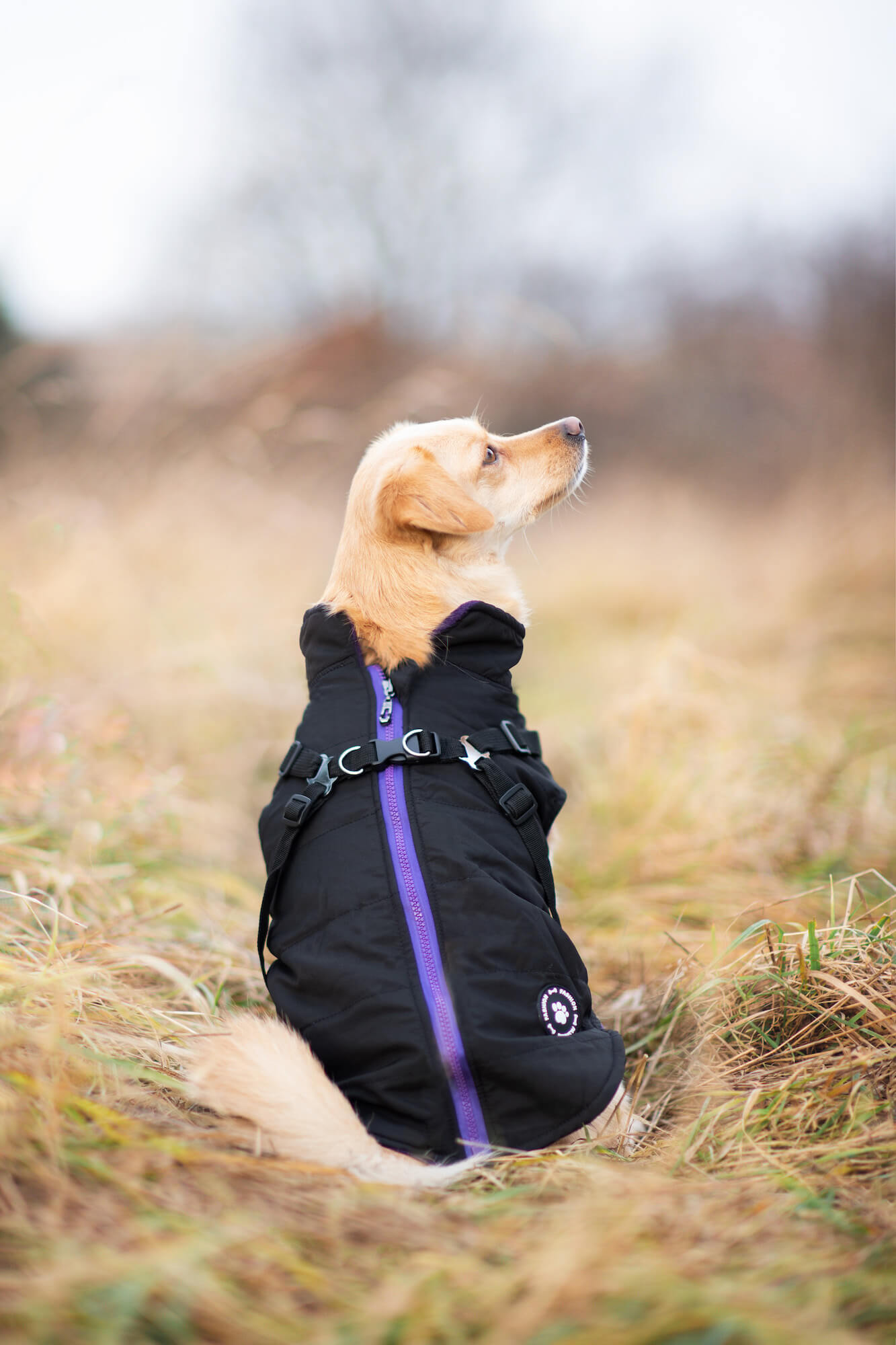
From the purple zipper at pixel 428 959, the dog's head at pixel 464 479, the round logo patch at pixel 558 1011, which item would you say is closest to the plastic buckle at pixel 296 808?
the purple zipper at pixel 428 959

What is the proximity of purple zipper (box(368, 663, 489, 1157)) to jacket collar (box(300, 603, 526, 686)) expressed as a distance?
29 centimetres

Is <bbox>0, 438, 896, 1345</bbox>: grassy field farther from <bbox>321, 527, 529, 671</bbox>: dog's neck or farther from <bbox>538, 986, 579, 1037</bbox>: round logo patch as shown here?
<bbox>321, 527, 529, 671</bbox>: dog's neck

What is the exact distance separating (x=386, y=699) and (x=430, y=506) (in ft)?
1.81

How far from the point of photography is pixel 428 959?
139cm

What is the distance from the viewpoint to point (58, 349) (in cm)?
447

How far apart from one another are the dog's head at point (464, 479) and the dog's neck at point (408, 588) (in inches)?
1.4

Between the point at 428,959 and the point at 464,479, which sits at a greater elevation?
the point at 464,479

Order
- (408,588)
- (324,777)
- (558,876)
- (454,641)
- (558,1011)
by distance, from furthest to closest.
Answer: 1. (558,876)
2. (408,588)
3. (454,641)
4. (324,777)
5. (558,1011)

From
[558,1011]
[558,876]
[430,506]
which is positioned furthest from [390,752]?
[558,876]

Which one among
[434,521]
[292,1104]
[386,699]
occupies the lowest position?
[292,1104]

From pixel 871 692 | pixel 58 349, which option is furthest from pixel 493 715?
pixel 58 349

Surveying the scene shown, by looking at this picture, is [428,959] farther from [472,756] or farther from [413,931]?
[472,756]

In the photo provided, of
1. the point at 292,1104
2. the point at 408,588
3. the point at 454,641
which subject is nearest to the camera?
the point at 292,1104

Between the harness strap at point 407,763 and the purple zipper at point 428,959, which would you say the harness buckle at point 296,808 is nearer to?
the harness strap at point 407,763
